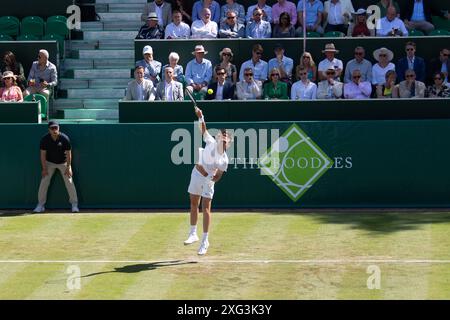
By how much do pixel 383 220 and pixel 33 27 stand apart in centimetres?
1107

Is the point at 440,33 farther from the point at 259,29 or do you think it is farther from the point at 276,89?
the point at 276,89

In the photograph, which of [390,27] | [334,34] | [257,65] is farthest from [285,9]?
[390,27]

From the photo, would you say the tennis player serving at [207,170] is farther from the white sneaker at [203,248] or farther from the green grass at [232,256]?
the green grass at [232,256]

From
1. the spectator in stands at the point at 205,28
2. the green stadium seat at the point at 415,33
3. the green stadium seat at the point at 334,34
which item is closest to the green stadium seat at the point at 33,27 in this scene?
the spectator in stands at the point at 205,28

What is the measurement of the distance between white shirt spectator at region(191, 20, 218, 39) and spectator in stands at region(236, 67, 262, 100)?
201cm

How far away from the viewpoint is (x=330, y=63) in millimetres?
23953

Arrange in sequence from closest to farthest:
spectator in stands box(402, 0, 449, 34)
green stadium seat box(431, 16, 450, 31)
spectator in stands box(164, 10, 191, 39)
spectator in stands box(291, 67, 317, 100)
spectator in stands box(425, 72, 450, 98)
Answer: spectator in stands box(425, 72, 450, 98) → spectator in stands box(291, 67, 317, 100) → spectator in stands box(164, 10, 191, 39) → spectator in stands box(402, 0, 449, 34) → green stadium seat box(431, 16, 450, 31)

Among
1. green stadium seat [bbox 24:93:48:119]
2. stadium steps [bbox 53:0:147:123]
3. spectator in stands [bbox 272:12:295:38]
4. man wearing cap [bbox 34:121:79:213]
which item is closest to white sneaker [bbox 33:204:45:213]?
man wearing cap [bbox 34:121:79:213]

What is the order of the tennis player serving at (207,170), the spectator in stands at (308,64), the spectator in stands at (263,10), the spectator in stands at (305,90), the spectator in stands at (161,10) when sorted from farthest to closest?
1. the spectator in stands at (161,10)
2. the spectator in stands at (263,10)
3. the spectator in stands at (308,64)
4. the spectator in stands at (305,90)
5. the tennis player serving at (207,170)

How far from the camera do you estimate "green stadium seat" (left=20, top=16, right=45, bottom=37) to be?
2744 centimetres

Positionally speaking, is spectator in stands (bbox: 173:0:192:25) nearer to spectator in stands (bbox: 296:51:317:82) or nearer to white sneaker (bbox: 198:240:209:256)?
spectator in stands (bbox: 296:51:317:82)

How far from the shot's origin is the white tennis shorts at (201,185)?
17.2 meters

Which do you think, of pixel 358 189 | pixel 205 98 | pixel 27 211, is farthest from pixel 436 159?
pixel 27 211

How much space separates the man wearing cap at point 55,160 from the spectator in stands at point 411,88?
22.8ft
